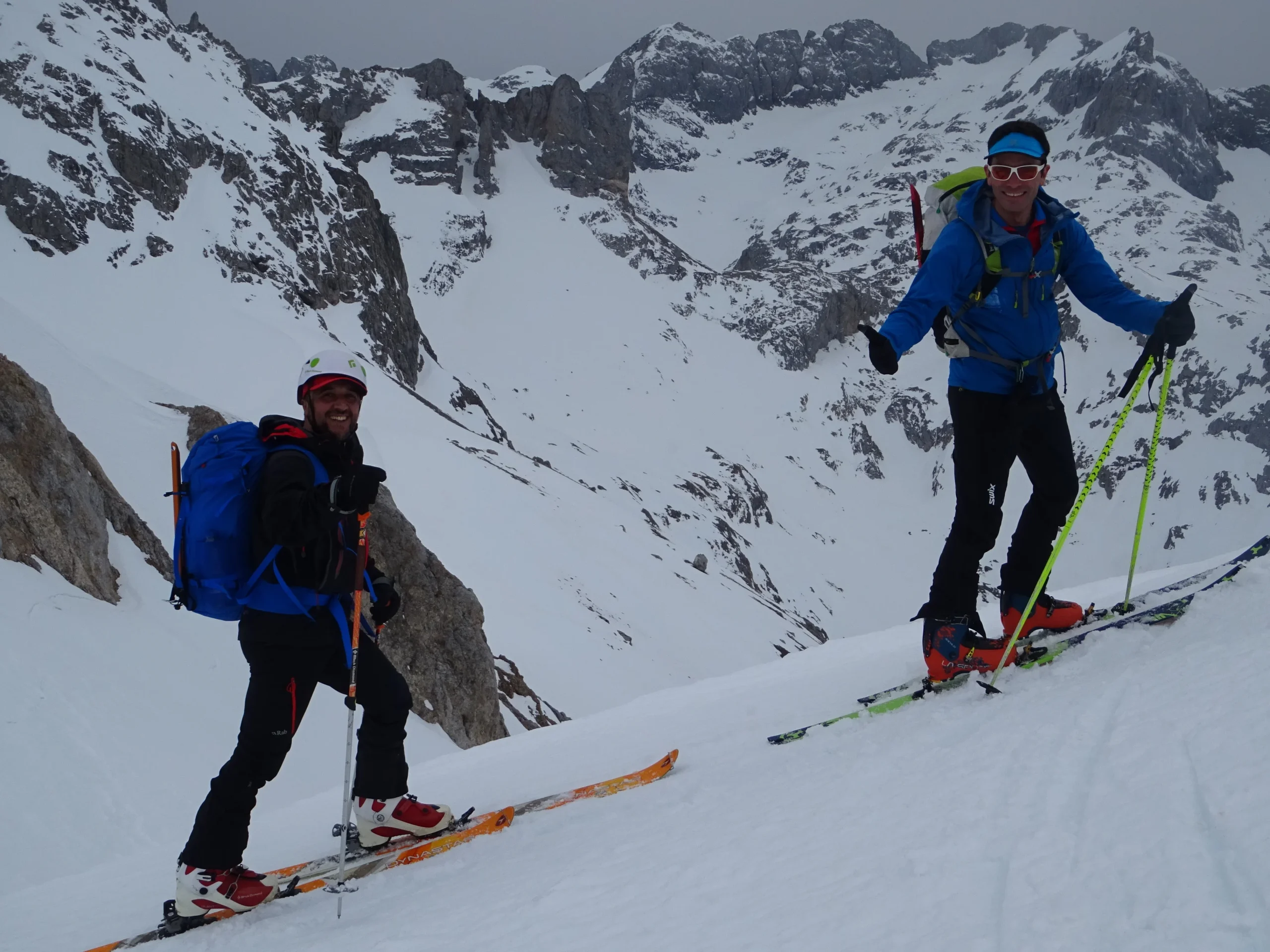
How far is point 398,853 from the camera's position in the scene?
13.8ft

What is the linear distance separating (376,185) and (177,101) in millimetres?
63880

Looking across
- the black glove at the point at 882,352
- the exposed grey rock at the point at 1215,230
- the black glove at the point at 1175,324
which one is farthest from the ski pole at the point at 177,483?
the exposed grey rock at the point at 1215,230

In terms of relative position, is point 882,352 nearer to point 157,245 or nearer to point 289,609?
point 289,609

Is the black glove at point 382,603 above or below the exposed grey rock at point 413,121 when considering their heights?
below

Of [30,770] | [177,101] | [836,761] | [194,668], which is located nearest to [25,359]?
→ [194,668]

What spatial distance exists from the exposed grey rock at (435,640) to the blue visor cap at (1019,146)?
39.2 feet

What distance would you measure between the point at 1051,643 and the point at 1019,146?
2.85 m

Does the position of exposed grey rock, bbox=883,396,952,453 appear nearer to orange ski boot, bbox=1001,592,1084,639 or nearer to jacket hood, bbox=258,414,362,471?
orange ski boot, bbox=1001,592,1084,639

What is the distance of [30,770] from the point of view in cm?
658

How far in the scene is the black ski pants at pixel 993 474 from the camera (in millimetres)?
4832

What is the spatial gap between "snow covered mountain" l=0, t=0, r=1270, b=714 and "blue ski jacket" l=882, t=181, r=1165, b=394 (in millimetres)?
13656

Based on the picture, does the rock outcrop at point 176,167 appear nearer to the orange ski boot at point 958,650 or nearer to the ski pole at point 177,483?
the ski pole at point 177,483

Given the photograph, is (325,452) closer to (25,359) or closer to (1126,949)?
(1126,949)

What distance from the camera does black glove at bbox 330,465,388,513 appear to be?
11.8 ft
